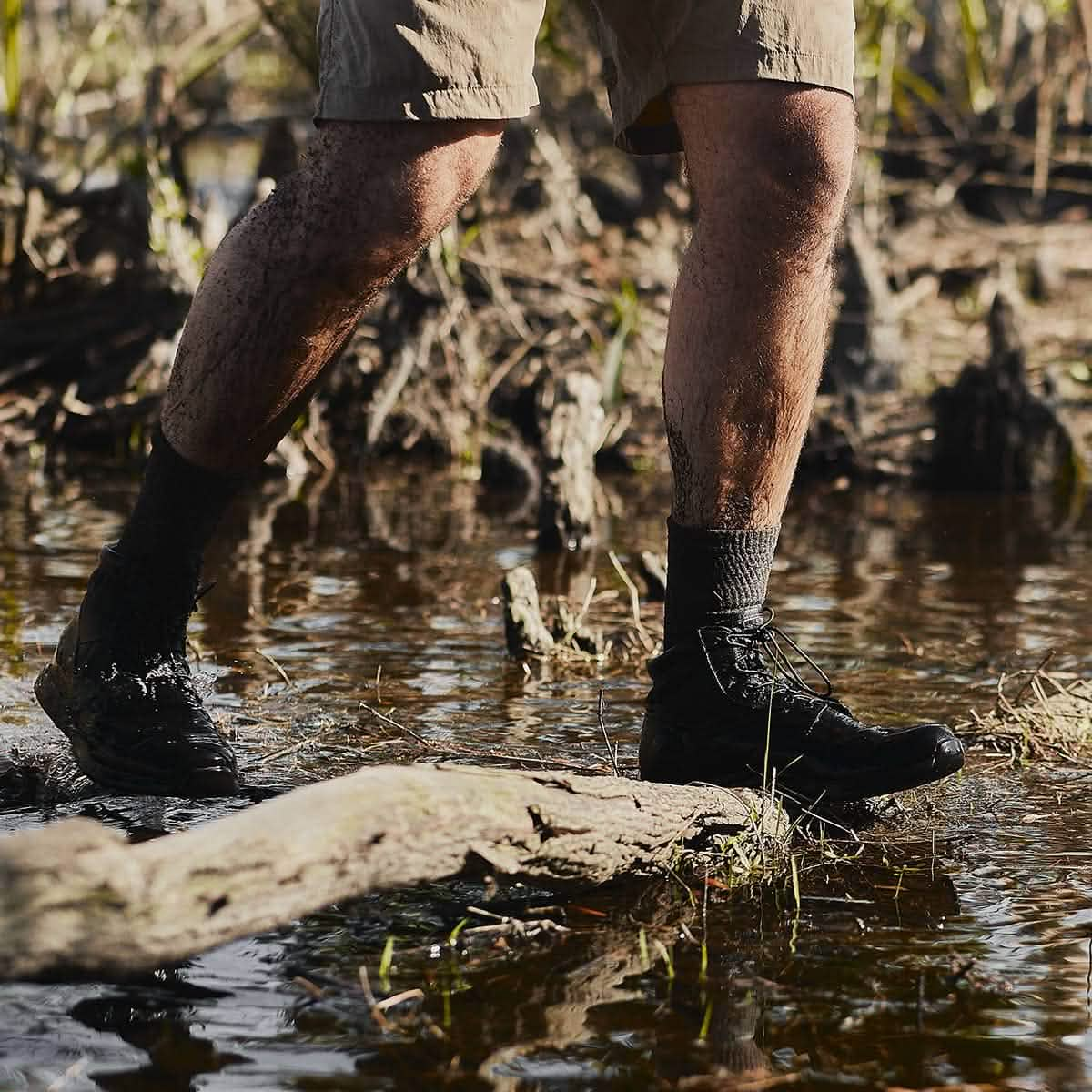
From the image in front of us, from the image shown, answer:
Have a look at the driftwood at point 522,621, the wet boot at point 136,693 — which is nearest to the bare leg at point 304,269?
the wet boot at point 136,693

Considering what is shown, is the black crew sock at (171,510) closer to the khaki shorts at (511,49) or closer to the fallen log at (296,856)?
the khaki shorts at (511,49)

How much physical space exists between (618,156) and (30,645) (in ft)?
21.1

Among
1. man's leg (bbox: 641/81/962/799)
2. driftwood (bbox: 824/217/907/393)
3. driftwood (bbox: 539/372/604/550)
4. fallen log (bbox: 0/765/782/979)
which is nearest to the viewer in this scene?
fallen log (bbox: 0/765/782/979)

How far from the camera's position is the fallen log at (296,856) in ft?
5.27

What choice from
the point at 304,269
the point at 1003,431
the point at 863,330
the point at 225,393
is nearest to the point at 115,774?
the point at 225,393

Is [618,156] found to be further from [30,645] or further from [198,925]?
[198,925]

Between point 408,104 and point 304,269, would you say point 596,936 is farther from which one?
point 408,104

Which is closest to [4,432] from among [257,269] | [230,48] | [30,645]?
[230,48]

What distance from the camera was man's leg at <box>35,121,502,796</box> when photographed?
8.25 ft

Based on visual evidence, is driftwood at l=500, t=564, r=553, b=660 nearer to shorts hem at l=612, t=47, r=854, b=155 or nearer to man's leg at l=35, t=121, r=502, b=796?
man's leg at l=35, t=121, r=502, b=796

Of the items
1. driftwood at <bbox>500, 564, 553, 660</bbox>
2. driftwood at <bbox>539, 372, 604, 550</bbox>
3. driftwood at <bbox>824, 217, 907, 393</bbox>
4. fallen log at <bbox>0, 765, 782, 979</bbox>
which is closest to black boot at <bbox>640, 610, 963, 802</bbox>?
fallen log at <bbox>0, 765, 782, 979</bbox>

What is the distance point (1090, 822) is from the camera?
2.63 metres

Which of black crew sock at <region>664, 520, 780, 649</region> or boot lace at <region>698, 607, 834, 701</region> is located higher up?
black crew sock at <region>664, 520, 780, 649</region>

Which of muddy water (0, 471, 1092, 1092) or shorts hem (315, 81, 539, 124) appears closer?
muddy water (0, 471, 1092, 1092)
